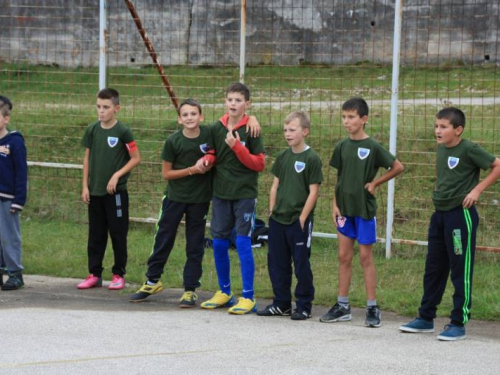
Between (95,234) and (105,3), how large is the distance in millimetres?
2948

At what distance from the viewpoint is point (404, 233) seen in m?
10.0

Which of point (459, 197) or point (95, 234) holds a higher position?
point (459, 197)

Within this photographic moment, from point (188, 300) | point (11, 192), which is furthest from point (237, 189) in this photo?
point (11, 192)

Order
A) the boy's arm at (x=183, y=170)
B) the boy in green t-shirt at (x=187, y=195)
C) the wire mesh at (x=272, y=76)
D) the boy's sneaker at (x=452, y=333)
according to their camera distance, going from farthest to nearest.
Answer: the wire mesh at (x=272, y=76) < the boy in green t-shirt at (x=187, y=195) < the boy's arm at (x=183, y=170) < the boy's sneaker at (x=452, y=333)

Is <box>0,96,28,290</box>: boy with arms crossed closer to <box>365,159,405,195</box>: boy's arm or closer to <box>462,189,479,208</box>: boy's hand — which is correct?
<box>365,159,405,195</box>: boy's arm

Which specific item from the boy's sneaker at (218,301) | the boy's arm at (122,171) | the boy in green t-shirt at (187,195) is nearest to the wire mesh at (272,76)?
the boy's arm at (122,171)

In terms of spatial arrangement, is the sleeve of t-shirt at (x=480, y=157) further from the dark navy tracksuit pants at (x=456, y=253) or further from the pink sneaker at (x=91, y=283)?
the pink sneaker at (x=91, y=283)

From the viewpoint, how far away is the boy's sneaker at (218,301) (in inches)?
310

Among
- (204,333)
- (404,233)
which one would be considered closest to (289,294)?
(204,333)

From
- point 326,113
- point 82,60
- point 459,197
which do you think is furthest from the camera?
point 82,60

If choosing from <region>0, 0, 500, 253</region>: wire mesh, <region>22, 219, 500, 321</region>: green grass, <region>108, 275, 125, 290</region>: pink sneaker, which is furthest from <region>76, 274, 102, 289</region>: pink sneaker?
<region>0, 0, 500, 253</region>: wire mesh

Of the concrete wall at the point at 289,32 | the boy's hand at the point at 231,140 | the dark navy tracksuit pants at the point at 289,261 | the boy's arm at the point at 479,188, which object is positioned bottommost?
the dark navy tracksuit pants at the point at 289,261

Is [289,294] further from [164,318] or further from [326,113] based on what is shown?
[326,113]

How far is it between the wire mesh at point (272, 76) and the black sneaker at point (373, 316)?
2800 mm
